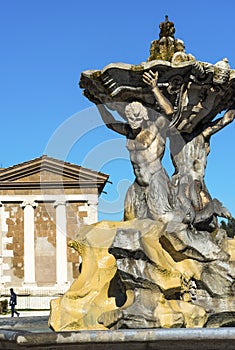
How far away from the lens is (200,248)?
28.9 feet

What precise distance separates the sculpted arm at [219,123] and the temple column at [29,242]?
36015mm

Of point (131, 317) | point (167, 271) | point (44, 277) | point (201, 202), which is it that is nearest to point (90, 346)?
point (131, 317)

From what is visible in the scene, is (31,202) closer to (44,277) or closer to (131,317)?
(44,277)

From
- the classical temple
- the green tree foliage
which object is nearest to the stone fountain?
the green tree foliage

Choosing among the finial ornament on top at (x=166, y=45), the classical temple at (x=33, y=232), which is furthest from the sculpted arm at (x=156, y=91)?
the classical temple at (x=33, y=232)

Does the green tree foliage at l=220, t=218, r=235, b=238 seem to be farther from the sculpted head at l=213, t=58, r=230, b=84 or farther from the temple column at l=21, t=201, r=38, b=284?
the temple column at l=21, t=201, r=38, b=284

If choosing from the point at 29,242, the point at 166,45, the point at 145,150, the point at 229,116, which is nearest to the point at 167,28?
the point at 166,45

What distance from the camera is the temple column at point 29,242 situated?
149 feet

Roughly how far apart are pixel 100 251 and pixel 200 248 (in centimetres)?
124

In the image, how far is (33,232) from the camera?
46625mm

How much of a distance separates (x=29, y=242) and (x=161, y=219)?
124 feet

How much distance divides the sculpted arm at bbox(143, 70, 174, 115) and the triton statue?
0.5 inches

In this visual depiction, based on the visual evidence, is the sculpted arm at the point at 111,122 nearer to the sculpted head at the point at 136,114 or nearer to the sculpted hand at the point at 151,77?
the sculpted head at the point at 136,114

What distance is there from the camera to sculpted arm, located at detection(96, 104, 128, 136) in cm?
993
